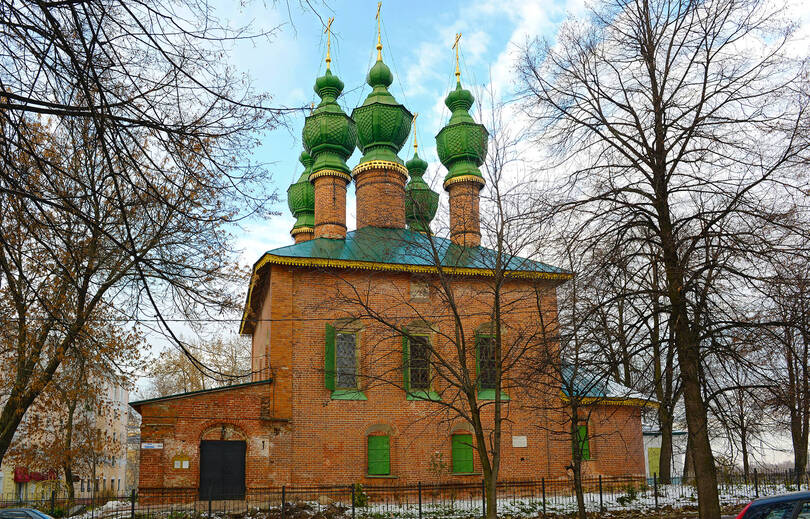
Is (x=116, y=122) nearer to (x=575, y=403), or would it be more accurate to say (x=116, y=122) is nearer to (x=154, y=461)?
(x=575, y=403)

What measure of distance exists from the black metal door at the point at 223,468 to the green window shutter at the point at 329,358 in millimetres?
2837

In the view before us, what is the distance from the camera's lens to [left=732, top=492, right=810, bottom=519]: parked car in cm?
668

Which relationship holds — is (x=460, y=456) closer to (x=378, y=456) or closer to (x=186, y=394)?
(x=378, y=456)

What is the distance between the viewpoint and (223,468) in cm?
1747

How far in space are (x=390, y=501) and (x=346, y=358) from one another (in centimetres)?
412

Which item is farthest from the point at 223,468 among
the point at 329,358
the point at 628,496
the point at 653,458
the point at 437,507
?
the point at 653,458

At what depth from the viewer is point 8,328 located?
1217 centimetres

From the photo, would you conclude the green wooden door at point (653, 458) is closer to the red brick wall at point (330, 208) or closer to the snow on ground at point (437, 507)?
the snow on ground at point (437, 507)

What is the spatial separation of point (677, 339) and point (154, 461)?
12964 millimetres

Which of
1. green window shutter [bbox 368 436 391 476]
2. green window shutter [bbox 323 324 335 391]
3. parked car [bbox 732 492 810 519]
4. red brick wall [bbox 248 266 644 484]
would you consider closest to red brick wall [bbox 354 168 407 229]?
red brick wall [bbox 248 266 644 484]

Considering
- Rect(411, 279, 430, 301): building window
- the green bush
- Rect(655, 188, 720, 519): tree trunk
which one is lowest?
the green bush

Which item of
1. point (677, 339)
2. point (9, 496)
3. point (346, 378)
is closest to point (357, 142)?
point (346, 378)

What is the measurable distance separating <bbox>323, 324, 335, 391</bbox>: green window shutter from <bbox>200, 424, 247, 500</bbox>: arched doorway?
274 cm

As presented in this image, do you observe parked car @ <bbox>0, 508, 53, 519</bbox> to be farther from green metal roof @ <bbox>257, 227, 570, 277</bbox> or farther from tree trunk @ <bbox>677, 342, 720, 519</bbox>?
tree trunk @ <bbox>677, 342, 720, 519</bbox>
